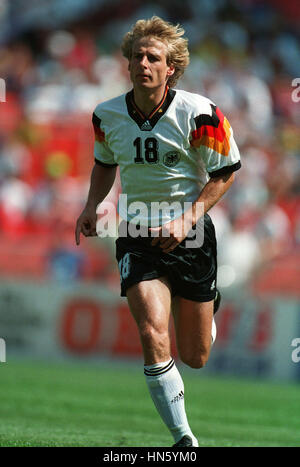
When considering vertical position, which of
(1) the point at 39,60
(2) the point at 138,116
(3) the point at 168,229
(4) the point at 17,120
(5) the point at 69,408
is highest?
(1) the point at 39,60

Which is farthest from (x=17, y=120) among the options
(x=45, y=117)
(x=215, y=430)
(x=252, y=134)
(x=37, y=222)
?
(x=215, y=430)

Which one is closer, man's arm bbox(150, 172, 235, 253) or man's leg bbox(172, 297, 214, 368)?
man's arm bbox(150, 172, 235, 253)

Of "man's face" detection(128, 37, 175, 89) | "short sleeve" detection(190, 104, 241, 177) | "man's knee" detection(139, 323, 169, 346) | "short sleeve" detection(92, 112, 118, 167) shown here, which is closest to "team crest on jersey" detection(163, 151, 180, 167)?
"short sleeve" detection(190, 104, 241, 177)

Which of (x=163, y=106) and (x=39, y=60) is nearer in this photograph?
(x=163, y=106)

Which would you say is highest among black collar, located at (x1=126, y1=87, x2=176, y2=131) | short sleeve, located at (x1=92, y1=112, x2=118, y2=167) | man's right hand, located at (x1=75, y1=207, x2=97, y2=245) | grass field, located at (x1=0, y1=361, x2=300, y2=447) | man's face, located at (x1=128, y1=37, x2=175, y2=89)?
man's face, located at (x1=128, y1=37, x2=175, y2=89)

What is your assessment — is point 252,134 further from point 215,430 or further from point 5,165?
point 215,430

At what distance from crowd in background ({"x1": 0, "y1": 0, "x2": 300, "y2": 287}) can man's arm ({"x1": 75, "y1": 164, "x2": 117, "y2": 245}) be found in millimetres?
8035

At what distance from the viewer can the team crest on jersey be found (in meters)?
5.83

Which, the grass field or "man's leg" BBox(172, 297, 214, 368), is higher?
"man's leg" BBox(172, 297, 214, 368)

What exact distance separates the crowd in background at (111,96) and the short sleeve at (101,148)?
26.6 ft

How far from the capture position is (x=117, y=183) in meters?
16.2

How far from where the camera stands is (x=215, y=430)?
25.2ft

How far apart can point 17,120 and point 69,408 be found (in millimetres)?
11216

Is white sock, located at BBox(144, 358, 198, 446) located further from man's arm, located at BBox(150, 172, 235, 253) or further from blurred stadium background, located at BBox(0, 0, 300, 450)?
blurred stadium background, located at BBox(0, 0, 300, 450)
